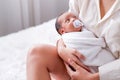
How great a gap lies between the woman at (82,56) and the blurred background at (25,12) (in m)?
1.00

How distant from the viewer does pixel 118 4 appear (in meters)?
0.99

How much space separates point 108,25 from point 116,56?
118 mm

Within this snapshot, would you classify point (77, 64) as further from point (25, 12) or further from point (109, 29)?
point (25, 12)

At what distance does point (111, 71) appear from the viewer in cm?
98

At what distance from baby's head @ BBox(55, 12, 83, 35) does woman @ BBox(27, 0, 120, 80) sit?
3 centimetres

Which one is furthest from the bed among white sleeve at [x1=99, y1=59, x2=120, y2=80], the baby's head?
white sleeve at [x1=99, y1=59, x2=120, y2=80]

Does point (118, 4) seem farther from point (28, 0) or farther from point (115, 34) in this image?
point (28, 0)

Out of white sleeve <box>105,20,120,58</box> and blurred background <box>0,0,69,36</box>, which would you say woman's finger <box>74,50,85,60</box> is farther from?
blurred background <box>0,0,69,36</box>

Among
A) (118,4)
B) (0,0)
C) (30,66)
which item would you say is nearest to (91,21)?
(118,4)

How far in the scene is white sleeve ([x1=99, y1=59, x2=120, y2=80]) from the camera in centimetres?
97

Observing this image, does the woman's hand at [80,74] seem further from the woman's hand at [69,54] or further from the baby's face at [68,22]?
the baby's face at [68,22]

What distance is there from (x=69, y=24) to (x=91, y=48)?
0.50 ft

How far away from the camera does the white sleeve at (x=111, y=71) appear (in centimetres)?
97

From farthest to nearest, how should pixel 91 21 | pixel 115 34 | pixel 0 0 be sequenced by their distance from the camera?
pixel 0 0, pixel 91 21, pixel 115 34
